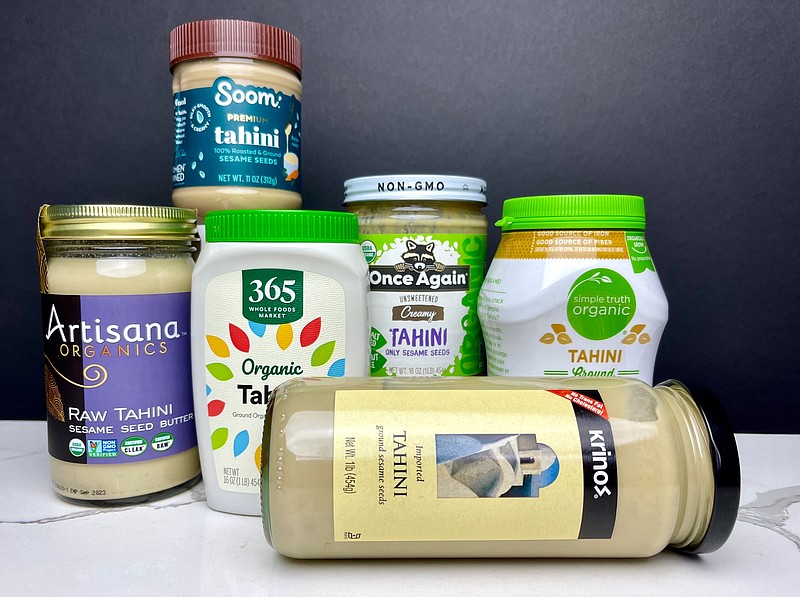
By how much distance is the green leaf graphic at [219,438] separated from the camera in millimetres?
669

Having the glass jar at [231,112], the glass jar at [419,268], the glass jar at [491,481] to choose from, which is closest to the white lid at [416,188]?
the glass jar at [419,268]

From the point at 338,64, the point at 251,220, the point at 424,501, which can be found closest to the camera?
the point at 424,501

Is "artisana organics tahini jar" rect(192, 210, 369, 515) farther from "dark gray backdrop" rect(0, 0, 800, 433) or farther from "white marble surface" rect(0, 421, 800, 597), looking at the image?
"dark gray backdrop" rect(0, 0, 800, 433)

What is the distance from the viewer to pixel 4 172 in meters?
0.99

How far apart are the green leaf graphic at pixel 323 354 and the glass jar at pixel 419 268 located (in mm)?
142

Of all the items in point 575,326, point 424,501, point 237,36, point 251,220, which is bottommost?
point 424,501

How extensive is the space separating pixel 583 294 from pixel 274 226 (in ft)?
1.09

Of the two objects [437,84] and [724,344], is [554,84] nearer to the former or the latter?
[437,84]

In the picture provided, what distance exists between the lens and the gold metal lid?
0.65m

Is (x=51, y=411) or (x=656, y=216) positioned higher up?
(x=656, y=216)

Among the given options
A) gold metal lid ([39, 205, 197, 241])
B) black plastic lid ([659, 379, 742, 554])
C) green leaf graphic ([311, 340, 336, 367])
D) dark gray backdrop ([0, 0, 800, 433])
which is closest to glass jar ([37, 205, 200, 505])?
gold metal lid ([39, 205, 197, 241])

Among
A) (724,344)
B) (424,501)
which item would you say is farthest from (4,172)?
(724,344)

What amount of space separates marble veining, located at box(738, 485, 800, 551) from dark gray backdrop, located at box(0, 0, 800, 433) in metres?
0.30

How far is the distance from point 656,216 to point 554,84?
0.24 metres
